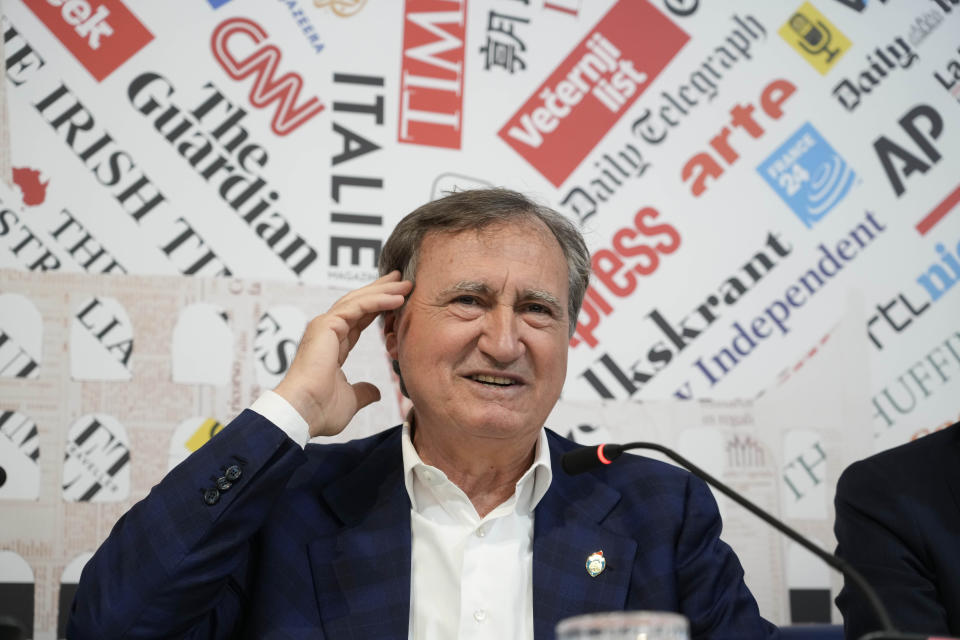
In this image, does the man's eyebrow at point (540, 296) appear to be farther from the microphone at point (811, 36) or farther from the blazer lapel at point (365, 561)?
the microphone at point (811, 36)

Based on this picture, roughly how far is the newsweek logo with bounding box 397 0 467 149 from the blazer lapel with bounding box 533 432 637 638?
3.50ft

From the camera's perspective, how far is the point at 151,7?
96.0 inches

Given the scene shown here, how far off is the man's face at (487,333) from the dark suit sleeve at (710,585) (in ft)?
1.18

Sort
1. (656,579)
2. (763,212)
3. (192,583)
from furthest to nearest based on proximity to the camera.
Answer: (763,212)
(656,579)
(192,583)

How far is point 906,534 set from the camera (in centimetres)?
190

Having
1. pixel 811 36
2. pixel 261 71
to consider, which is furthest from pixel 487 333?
pixel 811 36

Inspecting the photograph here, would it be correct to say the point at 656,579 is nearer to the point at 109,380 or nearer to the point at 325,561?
the point at 325,561

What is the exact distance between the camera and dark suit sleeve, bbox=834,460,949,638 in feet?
5.96

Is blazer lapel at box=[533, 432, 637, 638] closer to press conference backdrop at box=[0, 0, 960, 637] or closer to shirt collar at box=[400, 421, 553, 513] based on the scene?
shirt collar at box=[400, 421, 553, 513]

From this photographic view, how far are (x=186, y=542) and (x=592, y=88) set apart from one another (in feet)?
5.48

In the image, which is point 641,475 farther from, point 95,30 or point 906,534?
point 95,30

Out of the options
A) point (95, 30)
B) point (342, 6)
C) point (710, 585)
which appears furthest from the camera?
point (342, 6)

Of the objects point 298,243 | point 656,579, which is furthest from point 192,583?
point 298,243

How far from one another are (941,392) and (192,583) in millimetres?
2155
